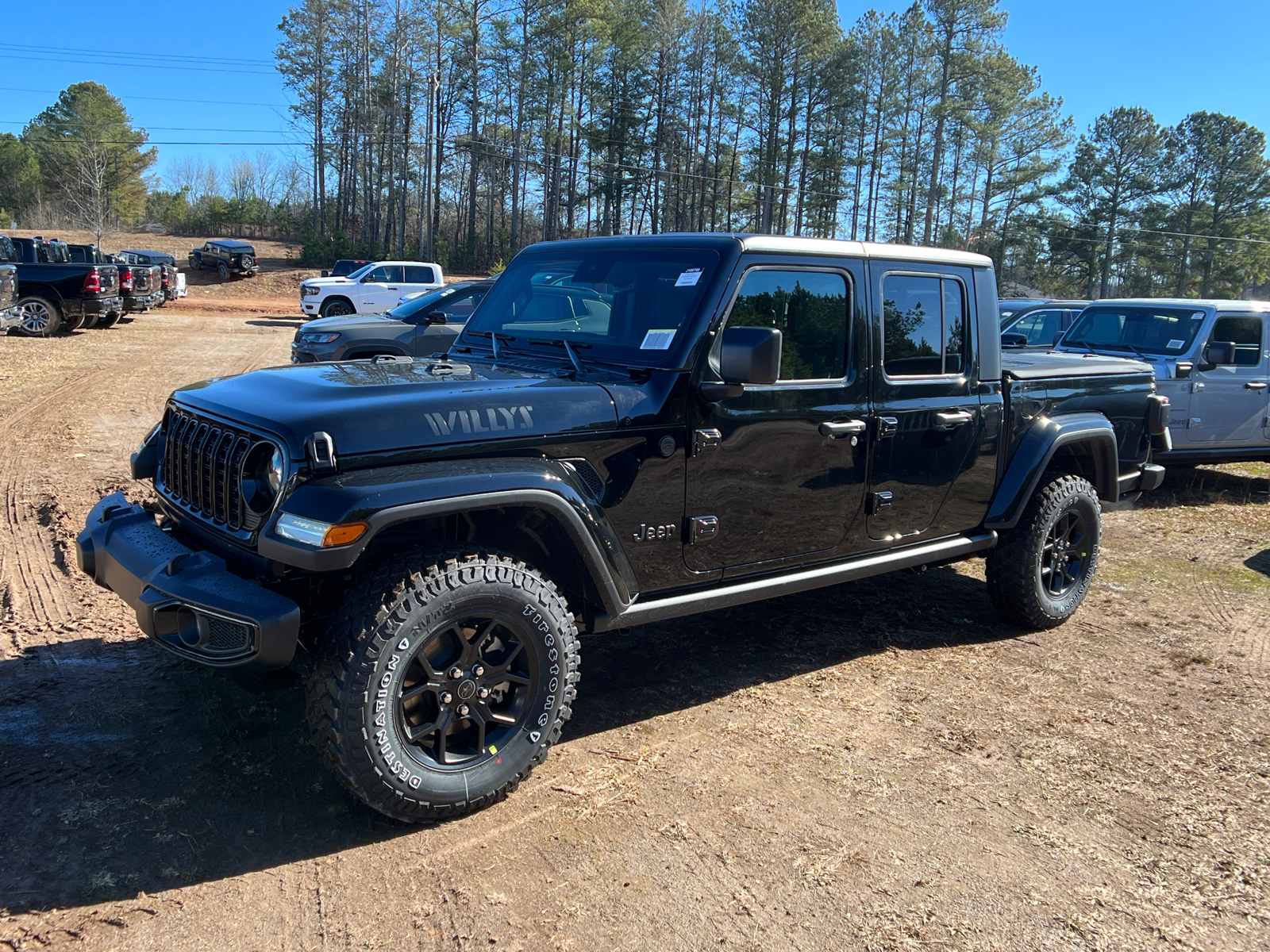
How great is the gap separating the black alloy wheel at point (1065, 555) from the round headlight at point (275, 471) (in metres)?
4.03

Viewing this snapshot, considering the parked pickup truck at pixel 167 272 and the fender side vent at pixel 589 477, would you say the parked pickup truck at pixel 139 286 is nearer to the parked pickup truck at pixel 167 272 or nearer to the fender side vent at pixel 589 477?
the parked pickup truck at pixel 167 272

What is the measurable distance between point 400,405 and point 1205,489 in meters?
9.38

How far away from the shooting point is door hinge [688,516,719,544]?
3543 mm

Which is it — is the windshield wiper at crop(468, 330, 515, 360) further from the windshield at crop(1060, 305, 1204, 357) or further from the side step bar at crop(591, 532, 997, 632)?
the windshield at crop(1060, 305, 1204, 357)

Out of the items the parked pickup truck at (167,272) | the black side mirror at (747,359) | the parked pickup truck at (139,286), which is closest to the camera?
the black side mirror at (747,359)

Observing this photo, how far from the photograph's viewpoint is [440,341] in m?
10.6

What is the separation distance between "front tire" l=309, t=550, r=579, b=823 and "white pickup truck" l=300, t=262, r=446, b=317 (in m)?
20.0

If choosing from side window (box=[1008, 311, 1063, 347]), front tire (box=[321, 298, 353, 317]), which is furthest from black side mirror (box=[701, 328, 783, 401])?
front tire (box=[321, 298, 353, 317])

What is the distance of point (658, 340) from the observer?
11.8 ft

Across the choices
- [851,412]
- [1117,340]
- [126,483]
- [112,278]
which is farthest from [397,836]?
[112,278]

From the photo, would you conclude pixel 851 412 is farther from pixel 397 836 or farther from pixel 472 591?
pixel 397 836

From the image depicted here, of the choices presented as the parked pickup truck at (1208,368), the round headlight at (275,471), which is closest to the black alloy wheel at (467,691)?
the round headlight at (275,471)

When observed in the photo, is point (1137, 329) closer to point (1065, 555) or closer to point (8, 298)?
point (1065, 555)

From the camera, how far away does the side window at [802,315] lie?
372 cm
